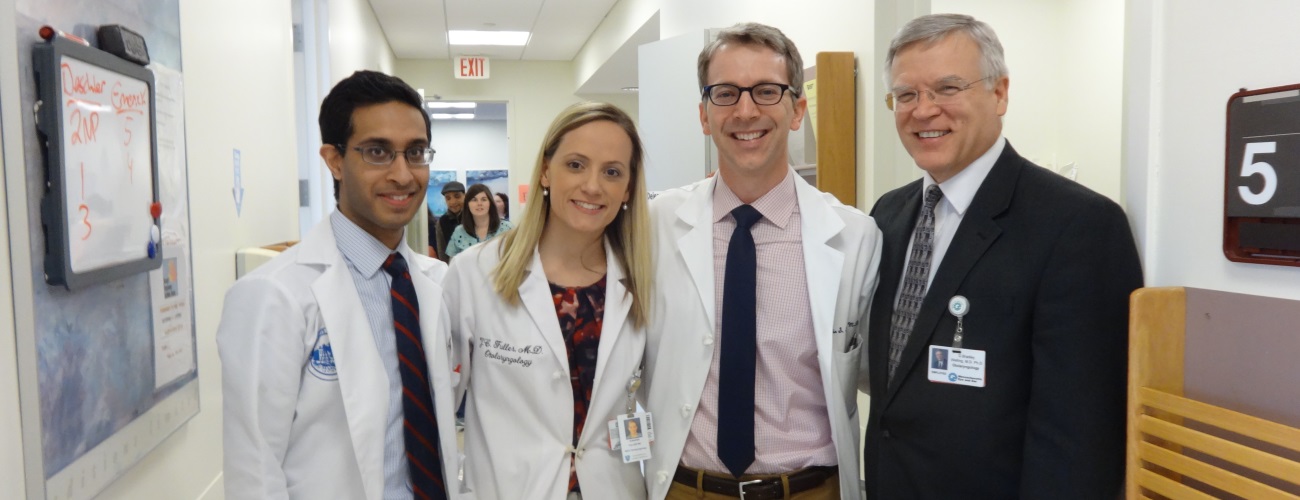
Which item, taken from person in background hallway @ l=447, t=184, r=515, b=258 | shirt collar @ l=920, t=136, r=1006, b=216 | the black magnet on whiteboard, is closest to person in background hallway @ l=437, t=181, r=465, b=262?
person in background hallway @ l=447, t=184, r=515, b=258

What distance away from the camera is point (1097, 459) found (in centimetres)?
133

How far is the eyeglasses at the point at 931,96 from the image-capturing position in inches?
60.6

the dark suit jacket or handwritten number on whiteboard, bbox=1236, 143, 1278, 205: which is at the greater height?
handwritten number on whiteboard, bbox=1236, 143, 1278, 205

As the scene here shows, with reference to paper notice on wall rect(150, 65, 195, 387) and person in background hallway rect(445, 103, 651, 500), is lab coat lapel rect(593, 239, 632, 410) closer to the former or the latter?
person in background hallway rect(445, 103, 651, 500)

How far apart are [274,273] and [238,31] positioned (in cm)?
184

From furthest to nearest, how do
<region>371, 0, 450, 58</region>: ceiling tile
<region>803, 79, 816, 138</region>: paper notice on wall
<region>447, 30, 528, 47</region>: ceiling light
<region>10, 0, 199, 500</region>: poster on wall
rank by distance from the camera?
<region>447, 30, 528, 47</region>: ceiling light < <region>371, 0, 450, 58</region>: ceiling tile < <region>803, 79, 816, 138</region>: paper notice on wall < <region>10, 0, 199, 500</region>: poster on wall

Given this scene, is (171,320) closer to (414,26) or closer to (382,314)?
(382,314)

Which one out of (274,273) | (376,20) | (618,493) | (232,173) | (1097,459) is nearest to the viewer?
(1097,459)

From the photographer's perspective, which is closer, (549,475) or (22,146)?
(22,146)

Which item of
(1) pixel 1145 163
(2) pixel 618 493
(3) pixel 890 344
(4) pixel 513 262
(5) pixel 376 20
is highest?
(5) pixel 376 20

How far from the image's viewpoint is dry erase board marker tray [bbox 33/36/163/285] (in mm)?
1495

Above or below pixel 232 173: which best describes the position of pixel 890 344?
below

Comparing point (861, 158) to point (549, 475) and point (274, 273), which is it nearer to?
point (549, 475)

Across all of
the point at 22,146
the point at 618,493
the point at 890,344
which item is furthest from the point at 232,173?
the point at 890,344
